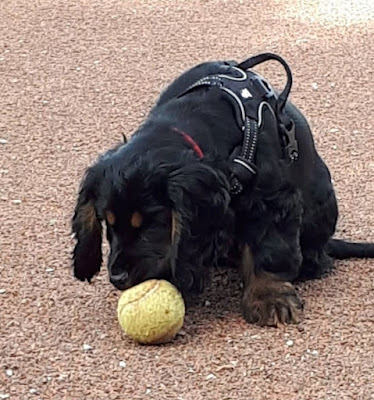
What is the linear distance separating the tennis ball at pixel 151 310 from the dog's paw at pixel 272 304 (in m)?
0.27

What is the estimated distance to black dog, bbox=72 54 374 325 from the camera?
298cm

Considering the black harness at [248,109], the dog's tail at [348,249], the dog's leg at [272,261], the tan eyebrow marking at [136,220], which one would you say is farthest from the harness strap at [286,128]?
the tan eyebrow marking at [136,220]

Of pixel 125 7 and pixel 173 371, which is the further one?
pixel 125 7

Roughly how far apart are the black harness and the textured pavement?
18.6 inches

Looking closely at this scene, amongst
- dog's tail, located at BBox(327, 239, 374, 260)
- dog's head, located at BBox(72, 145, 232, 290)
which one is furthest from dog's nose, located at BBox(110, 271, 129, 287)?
dog's tail, located at BBox(327, 239, 374, 260)

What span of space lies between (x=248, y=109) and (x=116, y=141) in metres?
1.63

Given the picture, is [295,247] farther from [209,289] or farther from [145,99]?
[145,99]

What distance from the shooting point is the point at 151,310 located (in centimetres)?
302

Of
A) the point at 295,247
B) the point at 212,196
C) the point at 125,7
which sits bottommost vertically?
the point at 125,7

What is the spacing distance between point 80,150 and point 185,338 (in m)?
1.70

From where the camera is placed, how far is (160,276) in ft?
10.1

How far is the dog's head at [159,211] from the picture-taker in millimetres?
2959

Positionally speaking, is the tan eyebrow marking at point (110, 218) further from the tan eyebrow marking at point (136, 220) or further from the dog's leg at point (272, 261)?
the dog's leg at point (272, 261)

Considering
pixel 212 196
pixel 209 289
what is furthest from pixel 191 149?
pixel 209 289
